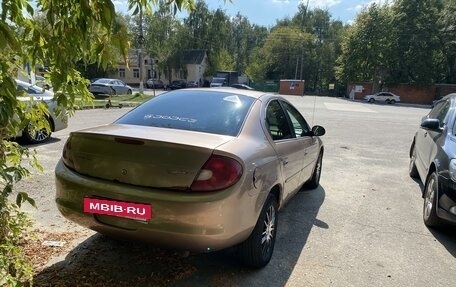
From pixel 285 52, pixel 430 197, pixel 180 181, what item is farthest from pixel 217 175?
pixel 285 52

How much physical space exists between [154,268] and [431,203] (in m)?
3.36

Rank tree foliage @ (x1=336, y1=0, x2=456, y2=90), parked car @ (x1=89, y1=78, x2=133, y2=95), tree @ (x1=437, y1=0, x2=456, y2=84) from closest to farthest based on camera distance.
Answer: parked car @ (x1=89, y1=78, x2=133, y2=95)
tree @ (x1=437, y1=0, x2=456, y2=84)
tree foliage @ (x1=336, y1=0, x2=456, y2=90)

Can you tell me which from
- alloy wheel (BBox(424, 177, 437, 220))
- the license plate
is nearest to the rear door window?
the license plate

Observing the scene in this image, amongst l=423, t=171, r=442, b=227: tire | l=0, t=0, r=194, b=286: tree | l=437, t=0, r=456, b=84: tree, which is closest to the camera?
l=0, t=0, r=194, b=286: tree

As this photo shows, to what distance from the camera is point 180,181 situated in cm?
271

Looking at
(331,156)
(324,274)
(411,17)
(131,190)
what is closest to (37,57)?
(131,190)

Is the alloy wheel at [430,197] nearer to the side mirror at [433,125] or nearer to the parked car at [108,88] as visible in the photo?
the side mirror at [433,125]

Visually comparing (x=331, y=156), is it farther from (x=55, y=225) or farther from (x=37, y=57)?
(x=37, y=57)

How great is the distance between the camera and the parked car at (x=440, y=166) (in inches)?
162

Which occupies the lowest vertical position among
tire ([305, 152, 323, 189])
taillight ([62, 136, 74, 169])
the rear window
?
tire ([305, 152, 323, 189])

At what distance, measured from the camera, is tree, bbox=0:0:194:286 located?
190 centimetres

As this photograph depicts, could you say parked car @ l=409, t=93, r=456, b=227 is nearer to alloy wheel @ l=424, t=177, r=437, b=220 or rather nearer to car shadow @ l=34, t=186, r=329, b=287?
alloy wheel @ l=424, t=177, r=437, b=220

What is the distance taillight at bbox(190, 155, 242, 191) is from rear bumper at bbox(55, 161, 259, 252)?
59 mm

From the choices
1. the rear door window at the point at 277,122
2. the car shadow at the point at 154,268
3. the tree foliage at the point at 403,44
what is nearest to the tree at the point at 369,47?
the tree foliage at the point at 403,44
